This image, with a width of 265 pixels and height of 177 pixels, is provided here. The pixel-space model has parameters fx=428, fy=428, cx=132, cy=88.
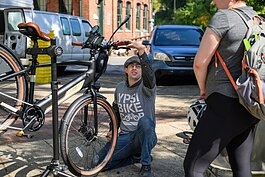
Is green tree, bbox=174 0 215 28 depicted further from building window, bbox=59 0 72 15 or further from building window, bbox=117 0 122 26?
building window, bbox=59 0 72 15

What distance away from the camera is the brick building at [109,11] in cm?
2622

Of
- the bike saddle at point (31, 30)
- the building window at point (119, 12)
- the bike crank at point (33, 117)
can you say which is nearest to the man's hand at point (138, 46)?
the bike saddle at point (31, 30)

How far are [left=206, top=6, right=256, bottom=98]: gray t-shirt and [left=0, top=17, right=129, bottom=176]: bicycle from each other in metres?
1.34

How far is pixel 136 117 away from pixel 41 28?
9.25 metres

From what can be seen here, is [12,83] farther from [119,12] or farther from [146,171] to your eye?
A: [119,12]

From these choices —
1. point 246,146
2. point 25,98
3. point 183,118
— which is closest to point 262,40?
point 246,146

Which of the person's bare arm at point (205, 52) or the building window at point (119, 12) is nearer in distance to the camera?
the person's bare arm at point (205, 52)

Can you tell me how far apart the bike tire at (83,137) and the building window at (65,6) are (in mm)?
22830

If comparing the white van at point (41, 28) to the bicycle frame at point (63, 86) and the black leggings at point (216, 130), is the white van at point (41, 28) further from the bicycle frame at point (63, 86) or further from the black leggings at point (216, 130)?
the black leggings at point (216, 130)

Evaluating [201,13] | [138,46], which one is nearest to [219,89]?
[138,46]

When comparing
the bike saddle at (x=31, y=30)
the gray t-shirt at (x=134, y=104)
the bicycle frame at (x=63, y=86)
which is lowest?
the gray t-shirt at (x=134, y=104)

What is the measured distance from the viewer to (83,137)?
162 inches

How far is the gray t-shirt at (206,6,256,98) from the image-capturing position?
2570 millimetres

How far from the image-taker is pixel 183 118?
713 centimetres
